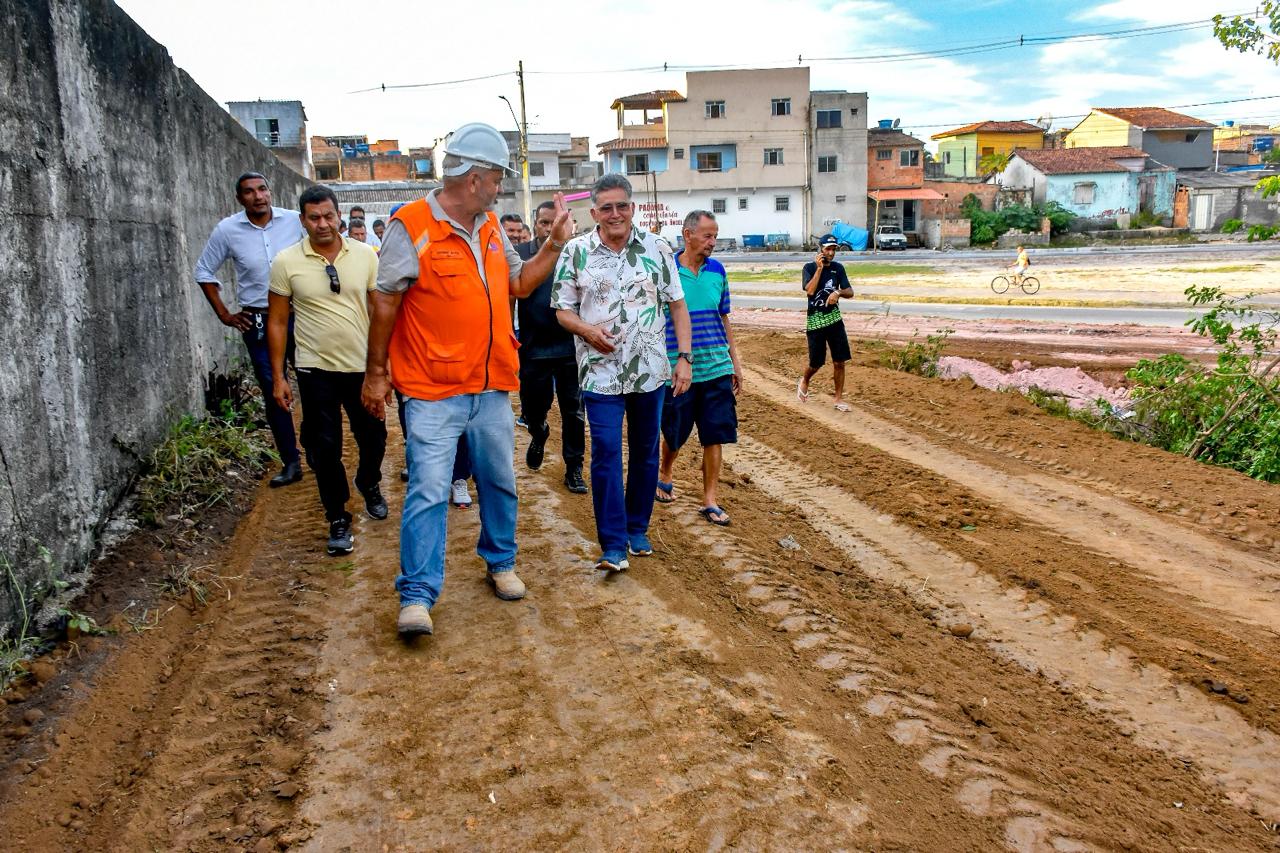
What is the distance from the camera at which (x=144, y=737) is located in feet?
10.8

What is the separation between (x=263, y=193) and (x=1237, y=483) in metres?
7.14

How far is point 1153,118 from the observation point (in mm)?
63625

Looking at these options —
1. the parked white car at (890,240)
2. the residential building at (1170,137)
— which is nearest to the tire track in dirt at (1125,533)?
the parked white car at (890,240)

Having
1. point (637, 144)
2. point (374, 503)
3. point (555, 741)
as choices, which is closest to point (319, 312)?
point (374, 503)

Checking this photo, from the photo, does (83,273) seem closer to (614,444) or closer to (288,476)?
(288,476)

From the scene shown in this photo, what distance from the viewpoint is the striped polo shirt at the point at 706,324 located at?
5570mm

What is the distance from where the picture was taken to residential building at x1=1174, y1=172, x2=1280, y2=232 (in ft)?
165

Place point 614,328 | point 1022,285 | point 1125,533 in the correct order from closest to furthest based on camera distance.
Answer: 1. point 614,328
2. point 1125,533
3. point 1022,285

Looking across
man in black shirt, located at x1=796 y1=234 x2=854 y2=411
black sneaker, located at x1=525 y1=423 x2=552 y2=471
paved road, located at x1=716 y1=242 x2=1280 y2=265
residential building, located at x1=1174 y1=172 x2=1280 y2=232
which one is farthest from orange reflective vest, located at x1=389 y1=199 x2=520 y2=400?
residential building, located at x1=1174 y1=172 x2=1280 y2=232

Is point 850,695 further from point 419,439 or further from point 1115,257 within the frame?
point 1115,257

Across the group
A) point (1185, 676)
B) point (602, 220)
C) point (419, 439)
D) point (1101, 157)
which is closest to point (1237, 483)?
point (1185, 676)

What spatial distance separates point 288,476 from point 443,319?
2955 mm

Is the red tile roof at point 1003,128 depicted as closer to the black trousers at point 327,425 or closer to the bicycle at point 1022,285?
the bicycle at point 1022,285

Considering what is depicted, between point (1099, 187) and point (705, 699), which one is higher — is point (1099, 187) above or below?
above
